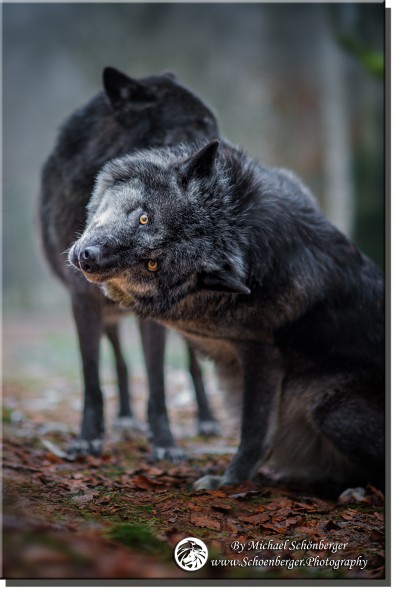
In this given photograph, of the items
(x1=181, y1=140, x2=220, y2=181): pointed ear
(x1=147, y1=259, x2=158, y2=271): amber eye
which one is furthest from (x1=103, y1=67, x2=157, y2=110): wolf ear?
(x1=147, y1=259, x2=158, y2=271): amber eye

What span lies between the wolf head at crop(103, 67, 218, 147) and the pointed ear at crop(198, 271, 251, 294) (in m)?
1.08

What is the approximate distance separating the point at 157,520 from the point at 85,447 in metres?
1.27

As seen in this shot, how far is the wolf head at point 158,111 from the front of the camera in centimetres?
435

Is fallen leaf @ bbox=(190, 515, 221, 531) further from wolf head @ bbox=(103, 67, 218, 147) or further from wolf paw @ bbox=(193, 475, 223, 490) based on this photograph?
wolf head @ bbox=(103, 67, 218, 147)

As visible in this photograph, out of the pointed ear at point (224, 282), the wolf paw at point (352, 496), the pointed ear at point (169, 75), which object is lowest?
the wolf paw at point (352, 496)

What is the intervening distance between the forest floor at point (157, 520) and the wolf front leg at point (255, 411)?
142 mm

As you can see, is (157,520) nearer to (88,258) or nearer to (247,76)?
(88,258)

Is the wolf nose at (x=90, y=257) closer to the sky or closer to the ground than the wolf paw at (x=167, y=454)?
closer to the sky

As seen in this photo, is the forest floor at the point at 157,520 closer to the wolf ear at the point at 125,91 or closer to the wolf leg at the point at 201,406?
the wolf leg at the point at 201,406

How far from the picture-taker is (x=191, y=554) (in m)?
3.19

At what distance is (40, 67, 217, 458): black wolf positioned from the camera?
4352 millimetres

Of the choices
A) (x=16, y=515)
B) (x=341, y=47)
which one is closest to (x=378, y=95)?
(x=341, y=47)

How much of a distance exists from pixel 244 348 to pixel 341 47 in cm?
234

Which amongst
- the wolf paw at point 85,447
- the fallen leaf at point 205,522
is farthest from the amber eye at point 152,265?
the wolf paw at point 85,447
